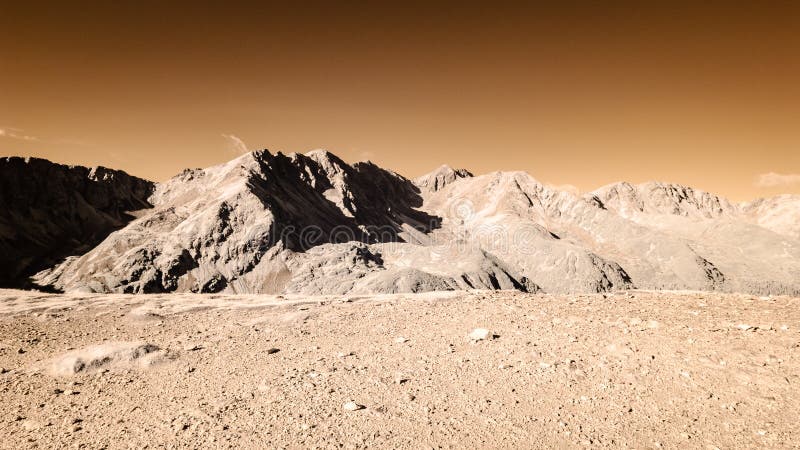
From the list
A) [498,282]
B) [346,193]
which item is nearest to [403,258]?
[498,282]

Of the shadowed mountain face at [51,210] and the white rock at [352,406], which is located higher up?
the shadowed mountain face at [51,210]

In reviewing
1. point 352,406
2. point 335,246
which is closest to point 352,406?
point 352,406

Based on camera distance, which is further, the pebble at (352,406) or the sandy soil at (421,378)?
the pebble at (352,406)

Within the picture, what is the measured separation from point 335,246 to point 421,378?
3337 inches

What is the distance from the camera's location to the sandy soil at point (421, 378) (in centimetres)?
614

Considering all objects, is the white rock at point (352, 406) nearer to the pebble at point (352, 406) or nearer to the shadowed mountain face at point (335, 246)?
the pebble at point (352, 406)

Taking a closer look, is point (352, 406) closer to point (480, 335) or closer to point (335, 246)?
point (480, 335)

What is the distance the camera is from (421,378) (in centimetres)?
820

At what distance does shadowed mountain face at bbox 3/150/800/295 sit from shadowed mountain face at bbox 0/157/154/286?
758 millimetres

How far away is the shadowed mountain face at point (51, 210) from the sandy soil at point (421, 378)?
109484mm

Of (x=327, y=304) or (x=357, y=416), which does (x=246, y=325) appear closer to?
(x=327, y=304)

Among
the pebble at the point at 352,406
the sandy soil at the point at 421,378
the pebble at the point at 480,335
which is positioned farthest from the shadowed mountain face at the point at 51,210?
the pebble at the point at 480,335

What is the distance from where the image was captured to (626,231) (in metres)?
130

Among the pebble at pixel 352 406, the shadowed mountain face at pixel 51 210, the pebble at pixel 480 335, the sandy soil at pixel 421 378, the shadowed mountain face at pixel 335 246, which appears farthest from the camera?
the shadowed mountain face at pixel 51 210
